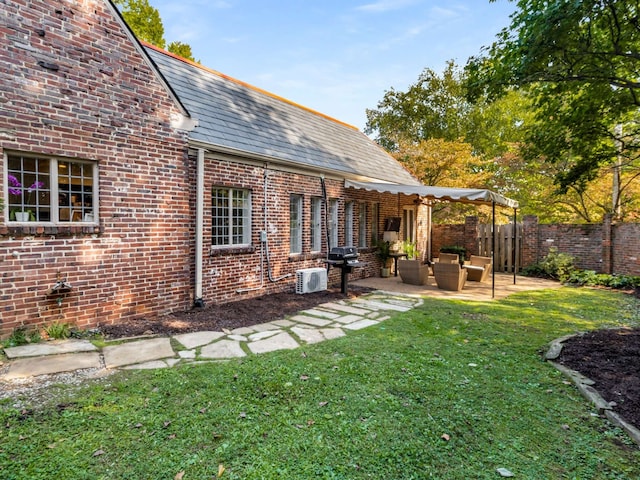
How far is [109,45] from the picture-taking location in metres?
5.35

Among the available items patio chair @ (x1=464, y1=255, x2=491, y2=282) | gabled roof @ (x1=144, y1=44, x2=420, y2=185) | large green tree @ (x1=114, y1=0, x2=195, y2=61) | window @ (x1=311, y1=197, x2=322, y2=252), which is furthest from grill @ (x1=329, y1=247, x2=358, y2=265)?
large green tree @ (x1=114, y1=0, x2=195, y2=61)

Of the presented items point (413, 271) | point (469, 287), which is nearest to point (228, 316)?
point (413, 271)

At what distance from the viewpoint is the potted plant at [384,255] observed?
11922 mm

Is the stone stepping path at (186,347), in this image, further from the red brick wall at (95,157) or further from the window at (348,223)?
the window at (348,223)

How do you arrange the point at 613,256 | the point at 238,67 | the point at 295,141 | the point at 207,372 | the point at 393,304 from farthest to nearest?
1. the point at 238,67
2. the point at 613,256
3. the point at 295,141
4. the point at 393,304
5. the point at 207,372

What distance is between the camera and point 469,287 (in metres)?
10.5

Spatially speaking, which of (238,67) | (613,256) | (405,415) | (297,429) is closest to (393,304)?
(405,415)

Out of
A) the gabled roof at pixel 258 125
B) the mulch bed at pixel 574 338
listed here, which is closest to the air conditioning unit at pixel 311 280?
the mulch bed at pixel 574 338

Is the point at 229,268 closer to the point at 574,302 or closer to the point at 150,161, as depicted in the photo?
Answer: the point at 150,161

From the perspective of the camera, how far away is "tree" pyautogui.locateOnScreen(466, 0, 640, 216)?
14.3 ft

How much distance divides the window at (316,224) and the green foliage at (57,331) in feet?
20.2

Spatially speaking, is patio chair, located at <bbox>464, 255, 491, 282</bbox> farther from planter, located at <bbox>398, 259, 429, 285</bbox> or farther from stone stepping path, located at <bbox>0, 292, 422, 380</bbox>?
stone stepping path, located at <bbox>0, 292, 422, 380</bbox>

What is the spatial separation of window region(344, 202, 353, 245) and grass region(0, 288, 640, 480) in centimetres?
662

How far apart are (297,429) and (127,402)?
5.13 ft
